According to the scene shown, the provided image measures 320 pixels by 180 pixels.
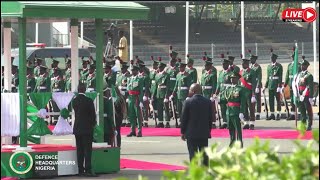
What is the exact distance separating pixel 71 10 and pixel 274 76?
12.6 metres

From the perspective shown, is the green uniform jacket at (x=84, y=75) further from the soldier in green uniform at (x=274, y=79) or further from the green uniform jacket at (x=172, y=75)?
the soldier in green uniform at (x=274, y=79)

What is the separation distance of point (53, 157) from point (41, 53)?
72.5 ft

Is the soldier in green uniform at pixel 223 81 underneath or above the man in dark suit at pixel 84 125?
above

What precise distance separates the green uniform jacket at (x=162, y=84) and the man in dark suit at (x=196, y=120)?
10.8 metres

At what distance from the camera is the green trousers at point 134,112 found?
945 inches

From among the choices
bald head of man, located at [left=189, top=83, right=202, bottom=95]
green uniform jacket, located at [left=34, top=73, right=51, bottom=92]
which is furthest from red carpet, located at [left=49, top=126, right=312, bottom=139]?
bald head of man, located at [left=189, top=83, right=202, bottom=95]

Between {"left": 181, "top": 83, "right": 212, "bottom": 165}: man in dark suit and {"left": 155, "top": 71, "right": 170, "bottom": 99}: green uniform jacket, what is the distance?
10.8m

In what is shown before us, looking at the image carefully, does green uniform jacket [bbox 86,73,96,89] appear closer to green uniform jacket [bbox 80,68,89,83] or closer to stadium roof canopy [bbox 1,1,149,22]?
green uniform jacket [bbox 80,68,89,83]

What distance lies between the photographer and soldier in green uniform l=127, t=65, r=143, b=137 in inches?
948

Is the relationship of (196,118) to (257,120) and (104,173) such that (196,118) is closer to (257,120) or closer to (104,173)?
(104,173)

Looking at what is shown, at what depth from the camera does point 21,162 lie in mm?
15602

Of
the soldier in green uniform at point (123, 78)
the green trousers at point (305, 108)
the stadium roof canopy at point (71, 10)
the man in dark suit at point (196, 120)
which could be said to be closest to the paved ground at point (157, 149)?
the man in dark suit at point (196, 120)

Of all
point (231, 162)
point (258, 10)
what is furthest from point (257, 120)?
point (258, 10)

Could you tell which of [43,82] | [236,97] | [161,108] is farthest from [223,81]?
[43,82]
